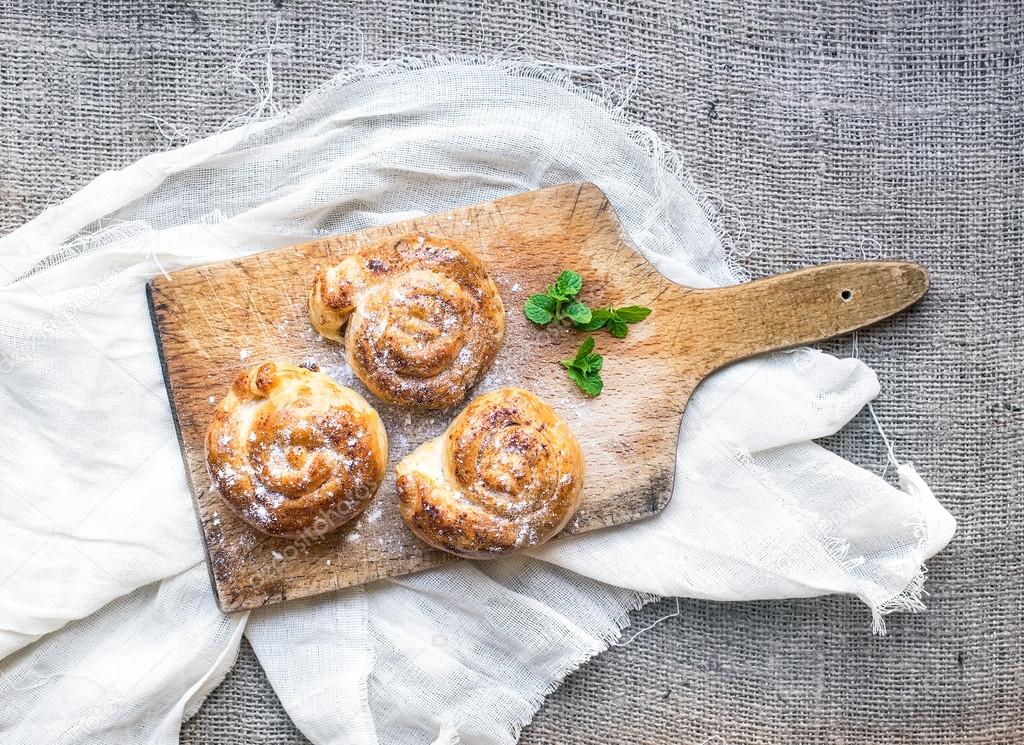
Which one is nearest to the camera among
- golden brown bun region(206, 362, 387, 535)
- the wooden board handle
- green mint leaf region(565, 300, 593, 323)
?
golden brown bun region(206, 362, 387, 535)

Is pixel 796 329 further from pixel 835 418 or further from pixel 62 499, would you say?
pixel 62 499

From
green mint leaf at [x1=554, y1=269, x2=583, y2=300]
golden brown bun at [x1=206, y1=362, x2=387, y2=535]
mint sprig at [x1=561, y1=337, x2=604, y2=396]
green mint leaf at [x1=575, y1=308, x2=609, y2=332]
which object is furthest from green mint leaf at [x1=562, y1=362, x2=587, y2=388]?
golden brown bun at [x1=206, y1=362, x2=387, y2=535]

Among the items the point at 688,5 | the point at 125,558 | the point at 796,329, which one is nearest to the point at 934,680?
the point at 796,329

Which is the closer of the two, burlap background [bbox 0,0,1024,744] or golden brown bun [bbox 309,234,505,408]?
golden brown bun [bbox 309,234,505,408]

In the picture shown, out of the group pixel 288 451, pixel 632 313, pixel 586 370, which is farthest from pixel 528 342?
pixel 288 451

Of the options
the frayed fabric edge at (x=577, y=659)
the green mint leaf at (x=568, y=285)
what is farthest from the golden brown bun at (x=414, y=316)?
the frayed fabric edge at (x=577, y=659)

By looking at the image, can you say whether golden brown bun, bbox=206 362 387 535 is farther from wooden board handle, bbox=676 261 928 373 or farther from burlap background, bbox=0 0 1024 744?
wooden board handle, bbox=676 261 928 373
